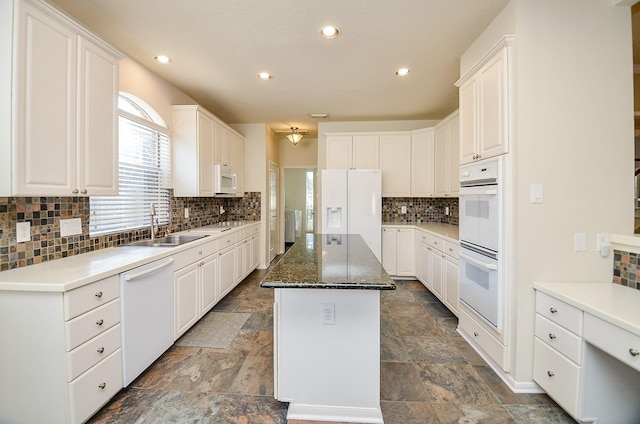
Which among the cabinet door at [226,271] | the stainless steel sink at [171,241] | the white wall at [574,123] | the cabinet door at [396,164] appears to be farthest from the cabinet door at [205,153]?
the white wall at [574,123]

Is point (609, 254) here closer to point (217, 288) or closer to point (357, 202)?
point (357, 202)

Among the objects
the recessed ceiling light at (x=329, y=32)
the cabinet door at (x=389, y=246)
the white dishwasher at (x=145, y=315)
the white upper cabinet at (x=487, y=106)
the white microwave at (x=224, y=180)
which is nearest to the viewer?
the white dishwasher at (x=145, y=315)

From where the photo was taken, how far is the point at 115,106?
2102 mm

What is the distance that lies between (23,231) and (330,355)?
2.09 m

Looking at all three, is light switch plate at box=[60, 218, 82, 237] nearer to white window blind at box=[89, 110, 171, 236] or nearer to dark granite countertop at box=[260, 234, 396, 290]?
white window blind at box=[89, 110, 171, 236]

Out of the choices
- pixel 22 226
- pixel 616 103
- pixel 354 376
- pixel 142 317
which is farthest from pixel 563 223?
pixel 22 226

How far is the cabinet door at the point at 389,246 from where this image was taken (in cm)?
432

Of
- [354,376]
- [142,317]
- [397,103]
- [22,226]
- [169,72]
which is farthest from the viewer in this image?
[397,103]

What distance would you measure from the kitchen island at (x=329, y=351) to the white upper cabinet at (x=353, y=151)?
316 centimetres

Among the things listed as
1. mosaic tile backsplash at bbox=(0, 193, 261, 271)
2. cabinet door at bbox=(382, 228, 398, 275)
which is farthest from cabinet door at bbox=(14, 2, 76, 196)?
cabinet door at bbox=(382, 228, 398, 275)

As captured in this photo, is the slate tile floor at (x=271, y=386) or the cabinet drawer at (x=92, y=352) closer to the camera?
the cabinet drawer at (x=92, y=352)

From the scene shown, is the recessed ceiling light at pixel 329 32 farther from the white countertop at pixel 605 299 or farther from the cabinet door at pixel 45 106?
the white countertop at pixel 605 299

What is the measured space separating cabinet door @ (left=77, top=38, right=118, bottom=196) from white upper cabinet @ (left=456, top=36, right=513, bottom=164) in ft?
9.18

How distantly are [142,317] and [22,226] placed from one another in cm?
94
